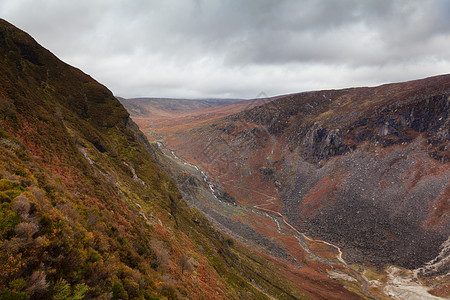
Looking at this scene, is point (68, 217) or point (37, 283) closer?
point (37, 283)

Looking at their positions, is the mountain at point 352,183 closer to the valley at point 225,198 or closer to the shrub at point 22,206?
the valley at point 225,198

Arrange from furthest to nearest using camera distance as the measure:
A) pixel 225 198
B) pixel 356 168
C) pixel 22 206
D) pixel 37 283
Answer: pixel 225 198, pixel 356 168, pixel 22 206, pixel 37 283

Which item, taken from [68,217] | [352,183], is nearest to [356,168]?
[352,183]

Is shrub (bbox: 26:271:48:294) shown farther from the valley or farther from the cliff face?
the cliff face

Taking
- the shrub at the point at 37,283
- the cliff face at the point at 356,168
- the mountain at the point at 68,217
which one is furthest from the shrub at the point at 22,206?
the cliff face at the point at 356,168

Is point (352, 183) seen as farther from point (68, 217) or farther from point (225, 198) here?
point (68, 217)

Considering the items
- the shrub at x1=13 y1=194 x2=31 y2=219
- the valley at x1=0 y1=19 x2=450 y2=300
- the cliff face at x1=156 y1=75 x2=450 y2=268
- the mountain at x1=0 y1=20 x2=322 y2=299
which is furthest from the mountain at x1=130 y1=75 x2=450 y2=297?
the shrub at x1=13 y1=194 x2=31 y2=219
